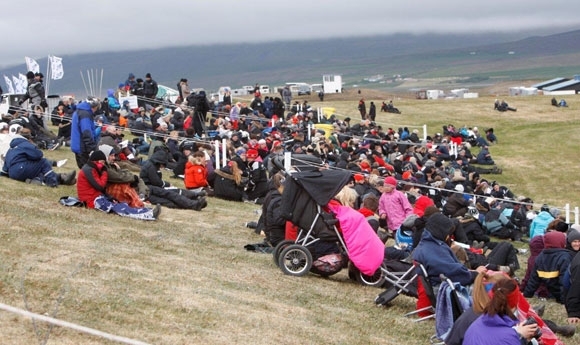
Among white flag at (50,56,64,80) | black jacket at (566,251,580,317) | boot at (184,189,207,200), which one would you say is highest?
white flag at (50,56,64,80)

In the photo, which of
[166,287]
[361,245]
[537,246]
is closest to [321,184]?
[361,245]

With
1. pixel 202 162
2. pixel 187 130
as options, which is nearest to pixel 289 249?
pixel 202 162

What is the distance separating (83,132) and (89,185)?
2.30 m

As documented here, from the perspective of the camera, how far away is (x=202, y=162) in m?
20.1

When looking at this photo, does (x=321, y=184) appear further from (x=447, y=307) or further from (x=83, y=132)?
(x=83, y=132)

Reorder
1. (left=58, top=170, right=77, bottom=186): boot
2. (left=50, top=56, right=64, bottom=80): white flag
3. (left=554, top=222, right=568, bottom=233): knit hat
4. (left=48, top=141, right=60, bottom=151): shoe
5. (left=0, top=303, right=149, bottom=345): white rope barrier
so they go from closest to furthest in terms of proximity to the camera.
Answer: (left=0, top=303, right=149, bottom=345): white rope barrier → (left=554, top=222, right=568, bottom=233): knit hat → (left=58, top=170, right=77, bottom=186): boot → (left=48, top=141, right=60, bottom=151): shoe → (left=50, top=56, right=64, bottom=80): white flag

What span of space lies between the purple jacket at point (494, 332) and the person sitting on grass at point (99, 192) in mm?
8317

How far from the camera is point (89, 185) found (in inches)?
595

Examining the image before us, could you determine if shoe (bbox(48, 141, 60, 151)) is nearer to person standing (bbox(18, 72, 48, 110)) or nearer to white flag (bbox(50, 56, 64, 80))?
person standing (bbox(18, 72, 48, 110))

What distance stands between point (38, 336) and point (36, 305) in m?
0.92

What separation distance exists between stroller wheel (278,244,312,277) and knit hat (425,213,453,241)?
6.86 feet

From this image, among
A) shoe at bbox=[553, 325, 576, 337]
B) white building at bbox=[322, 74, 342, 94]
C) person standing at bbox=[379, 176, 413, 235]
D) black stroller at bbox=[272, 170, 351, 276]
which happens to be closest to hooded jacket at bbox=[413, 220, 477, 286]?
shoe at bbox=[553, 325, 576, 337]

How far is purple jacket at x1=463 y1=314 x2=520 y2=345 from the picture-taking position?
8133mm

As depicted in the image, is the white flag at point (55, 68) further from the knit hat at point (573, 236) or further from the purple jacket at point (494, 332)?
the purple jacket at point (494, 332)
